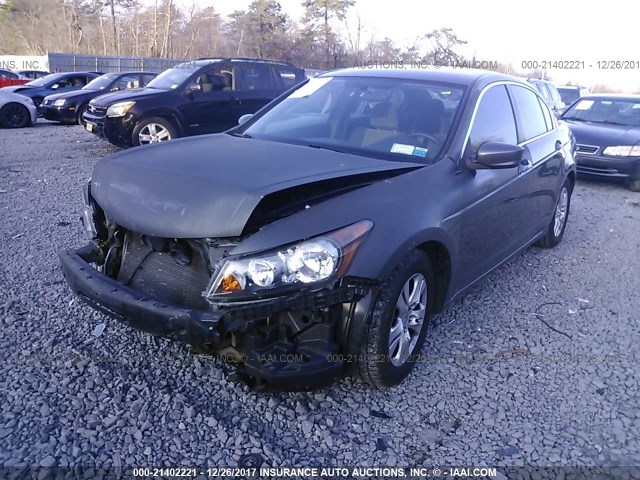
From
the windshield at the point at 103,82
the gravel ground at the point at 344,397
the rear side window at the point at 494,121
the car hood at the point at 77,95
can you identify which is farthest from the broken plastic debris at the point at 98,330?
the windshield at the point at 103,82

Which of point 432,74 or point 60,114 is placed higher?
point 432,74

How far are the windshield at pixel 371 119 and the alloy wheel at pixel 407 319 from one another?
0.80 meters

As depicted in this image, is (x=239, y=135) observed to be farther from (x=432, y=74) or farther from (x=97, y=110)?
(x=97, y=110)

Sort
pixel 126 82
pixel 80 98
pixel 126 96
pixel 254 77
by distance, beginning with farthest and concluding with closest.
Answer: pixel 126 82, pixel 80 98, pixel 254 77, pixel 126 96

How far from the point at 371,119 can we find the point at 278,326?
177cm

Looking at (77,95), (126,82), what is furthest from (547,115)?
(77,95)

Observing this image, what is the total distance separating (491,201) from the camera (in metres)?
3.58

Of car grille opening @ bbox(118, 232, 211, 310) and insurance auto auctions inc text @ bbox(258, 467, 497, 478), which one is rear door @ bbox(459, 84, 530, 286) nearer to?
insurance auto auctions inc text @ bbox(258, 467, 497, 478)

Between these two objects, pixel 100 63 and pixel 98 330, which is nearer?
pixel 98 330

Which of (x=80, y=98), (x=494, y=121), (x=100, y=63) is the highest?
(x=494, y=121)

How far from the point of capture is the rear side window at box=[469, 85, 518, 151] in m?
3.55

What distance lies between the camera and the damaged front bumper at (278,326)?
232 centimetres

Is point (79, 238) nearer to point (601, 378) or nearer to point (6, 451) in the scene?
point (6, 451)

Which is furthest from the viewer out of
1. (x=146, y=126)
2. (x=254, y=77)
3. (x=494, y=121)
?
(x=254, y=77)
